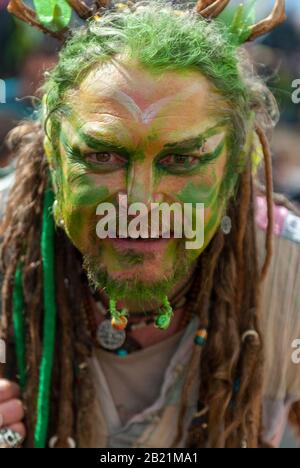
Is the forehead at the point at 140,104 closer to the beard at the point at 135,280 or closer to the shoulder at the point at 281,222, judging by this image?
the beard at the point at 135,280

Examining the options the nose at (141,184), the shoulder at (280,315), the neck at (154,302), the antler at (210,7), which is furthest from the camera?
the shoulder at (280,315)

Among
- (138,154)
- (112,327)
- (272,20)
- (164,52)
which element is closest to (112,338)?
(112,327)

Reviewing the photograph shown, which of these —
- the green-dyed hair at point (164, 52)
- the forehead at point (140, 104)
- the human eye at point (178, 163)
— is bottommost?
the human eye at point (178, 163)

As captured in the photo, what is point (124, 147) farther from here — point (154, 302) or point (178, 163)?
point (154, 302)

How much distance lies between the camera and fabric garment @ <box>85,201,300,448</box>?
206 cm

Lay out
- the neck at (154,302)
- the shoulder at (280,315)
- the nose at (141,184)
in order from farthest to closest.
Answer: the shoulder at (280,315) < the neck at (154,302) < the nose at (141,184)

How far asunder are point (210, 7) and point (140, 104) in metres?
0.33

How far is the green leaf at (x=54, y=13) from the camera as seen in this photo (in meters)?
1.88

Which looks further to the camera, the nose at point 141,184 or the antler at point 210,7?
the antler at point 210,7

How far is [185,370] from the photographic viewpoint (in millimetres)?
2070

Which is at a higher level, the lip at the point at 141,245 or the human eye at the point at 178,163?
the human eye at the point at 178,163

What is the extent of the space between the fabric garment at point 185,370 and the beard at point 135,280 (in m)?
0.33

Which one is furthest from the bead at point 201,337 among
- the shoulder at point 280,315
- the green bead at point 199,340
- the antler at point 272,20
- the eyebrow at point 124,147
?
the antler at point 272,20

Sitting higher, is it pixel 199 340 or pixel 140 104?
pixel 140 104
